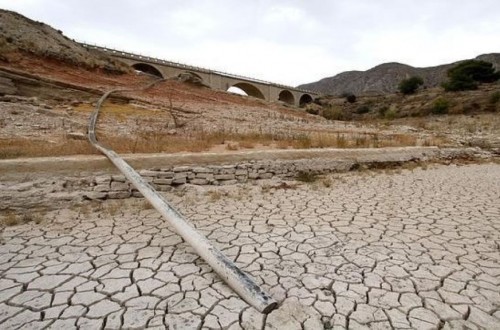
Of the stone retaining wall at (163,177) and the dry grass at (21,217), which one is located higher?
the stone retaining wall at (163,177)

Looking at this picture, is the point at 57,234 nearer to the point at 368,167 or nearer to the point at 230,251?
the point at 230,251

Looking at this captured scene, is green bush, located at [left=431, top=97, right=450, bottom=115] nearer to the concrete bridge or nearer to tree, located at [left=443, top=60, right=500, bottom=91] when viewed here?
tree, located at [left=443, top=60, right=500, bottom=91]

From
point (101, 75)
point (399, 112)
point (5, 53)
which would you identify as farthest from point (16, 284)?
point (399, 112)

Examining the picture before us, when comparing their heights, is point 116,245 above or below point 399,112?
below

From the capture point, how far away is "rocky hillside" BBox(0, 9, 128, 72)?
577 inches

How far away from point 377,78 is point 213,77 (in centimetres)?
9546

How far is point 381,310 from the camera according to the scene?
2.23 meters

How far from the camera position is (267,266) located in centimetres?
290

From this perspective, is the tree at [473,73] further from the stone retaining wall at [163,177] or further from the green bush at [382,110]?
the stone retaining wall at [163,177]

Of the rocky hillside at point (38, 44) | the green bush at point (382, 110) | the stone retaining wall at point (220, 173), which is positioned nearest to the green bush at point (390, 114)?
the green bush at point (382, 110)

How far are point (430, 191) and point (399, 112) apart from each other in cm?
3517

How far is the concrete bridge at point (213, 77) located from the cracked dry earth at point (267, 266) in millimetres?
20402

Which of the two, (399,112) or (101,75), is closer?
(101,75)

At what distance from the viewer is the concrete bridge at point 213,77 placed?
99.3 ft
